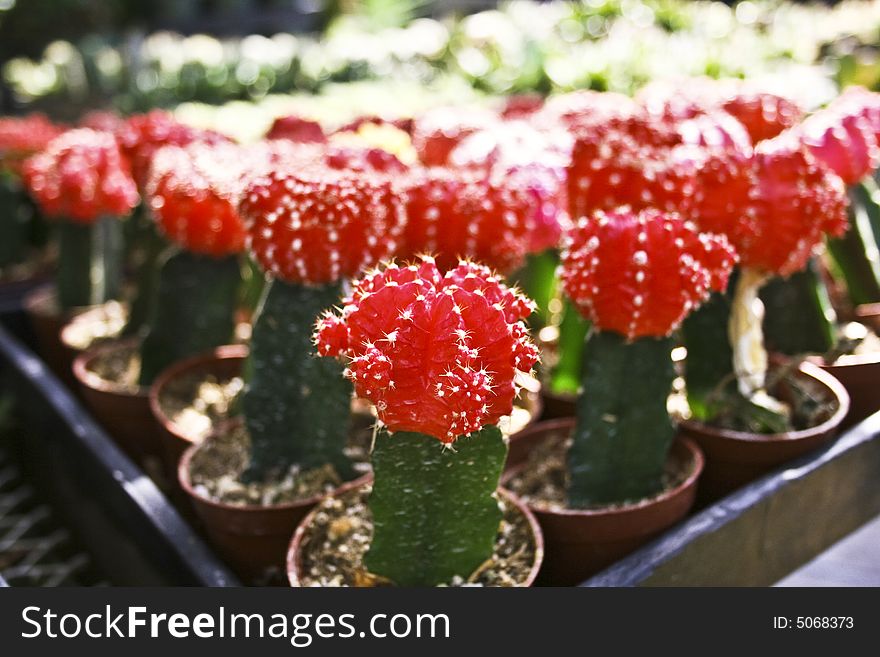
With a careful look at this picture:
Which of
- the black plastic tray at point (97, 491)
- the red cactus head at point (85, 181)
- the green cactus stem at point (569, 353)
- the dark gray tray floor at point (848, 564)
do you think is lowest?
the dark gray tray floor at point (848, 564)

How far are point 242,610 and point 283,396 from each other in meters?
0.37

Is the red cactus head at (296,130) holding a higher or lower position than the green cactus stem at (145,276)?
higher

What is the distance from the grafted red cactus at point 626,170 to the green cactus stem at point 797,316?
37 cm

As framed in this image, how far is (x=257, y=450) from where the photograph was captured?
4.54 feet

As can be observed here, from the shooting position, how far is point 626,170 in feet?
4.61

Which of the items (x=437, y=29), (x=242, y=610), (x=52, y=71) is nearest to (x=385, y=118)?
(x=242, y=610)

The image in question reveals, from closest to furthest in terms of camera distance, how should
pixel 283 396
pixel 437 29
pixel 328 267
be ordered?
pixel 328 267, pixel 283 396, pixel 437 29

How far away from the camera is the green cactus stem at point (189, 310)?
170 cm

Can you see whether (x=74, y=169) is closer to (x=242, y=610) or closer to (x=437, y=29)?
(x=242, y=610)

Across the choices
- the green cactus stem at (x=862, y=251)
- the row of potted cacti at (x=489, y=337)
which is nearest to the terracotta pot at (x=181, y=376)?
the row of potted cacti at (x=489, y=337)

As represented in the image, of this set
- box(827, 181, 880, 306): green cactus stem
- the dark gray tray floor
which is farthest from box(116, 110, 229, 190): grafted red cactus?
the dark gray tray floor

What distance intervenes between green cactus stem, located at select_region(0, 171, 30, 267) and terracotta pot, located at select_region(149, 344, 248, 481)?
1027 millimetres

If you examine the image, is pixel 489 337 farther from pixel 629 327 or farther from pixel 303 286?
pixel 303 286

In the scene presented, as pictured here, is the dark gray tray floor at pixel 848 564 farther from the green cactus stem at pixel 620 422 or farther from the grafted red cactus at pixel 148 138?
the grafted red cactus at pixel 148 138
